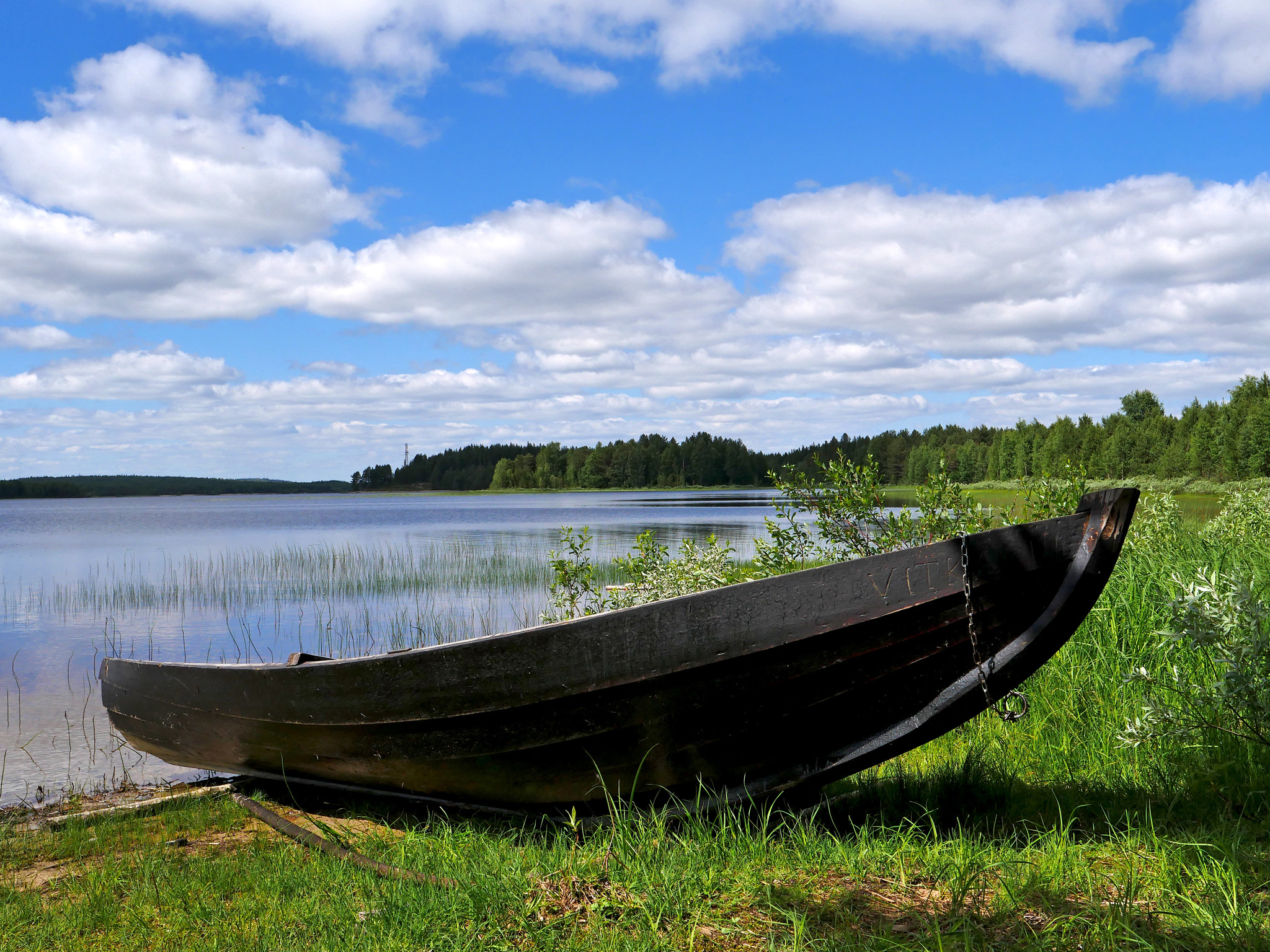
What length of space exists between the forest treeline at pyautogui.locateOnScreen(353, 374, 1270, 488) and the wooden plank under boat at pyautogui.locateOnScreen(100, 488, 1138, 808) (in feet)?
12.2

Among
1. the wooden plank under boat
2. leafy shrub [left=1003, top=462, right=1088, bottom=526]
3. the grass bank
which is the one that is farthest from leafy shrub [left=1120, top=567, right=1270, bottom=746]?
leafy shrub [left=1003, top=462, right=1088, bottom=526]

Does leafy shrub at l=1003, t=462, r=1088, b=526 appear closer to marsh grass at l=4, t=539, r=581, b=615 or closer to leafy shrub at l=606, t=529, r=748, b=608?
leafy shrub at l=606, t=529, r=748, b=608

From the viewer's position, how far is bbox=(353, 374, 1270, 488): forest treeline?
169ft

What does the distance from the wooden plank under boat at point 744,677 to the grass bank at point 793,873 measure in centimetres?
34

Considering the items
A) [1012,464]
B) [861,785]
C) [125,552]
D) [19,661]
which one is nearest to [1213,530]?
[861,785]

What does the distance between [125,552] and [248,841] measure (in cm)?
2791

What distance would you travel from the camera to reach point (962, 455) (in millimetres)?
95688

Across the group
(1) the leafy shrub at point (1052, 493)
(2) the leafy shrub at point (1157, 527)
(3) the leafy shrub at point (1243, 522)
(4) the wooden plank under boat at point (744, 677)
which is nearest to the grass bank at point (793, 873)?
(4) the wooden plank under boat at point (744, 677)

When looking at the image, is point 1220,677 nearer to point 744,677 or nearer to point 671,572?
point 744,677

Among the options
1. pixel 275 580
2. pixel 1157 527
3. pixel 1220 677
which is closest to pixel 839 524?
pixel 1220 677

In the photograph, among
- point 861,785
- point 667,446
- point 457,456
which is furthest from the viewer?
point 457,456

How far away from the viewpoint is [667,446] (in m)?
126

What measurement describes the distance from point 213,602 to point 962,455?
91747 millimetres

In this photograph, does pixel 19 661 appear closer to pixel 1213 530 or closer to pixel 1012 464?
pixel 1213 530
